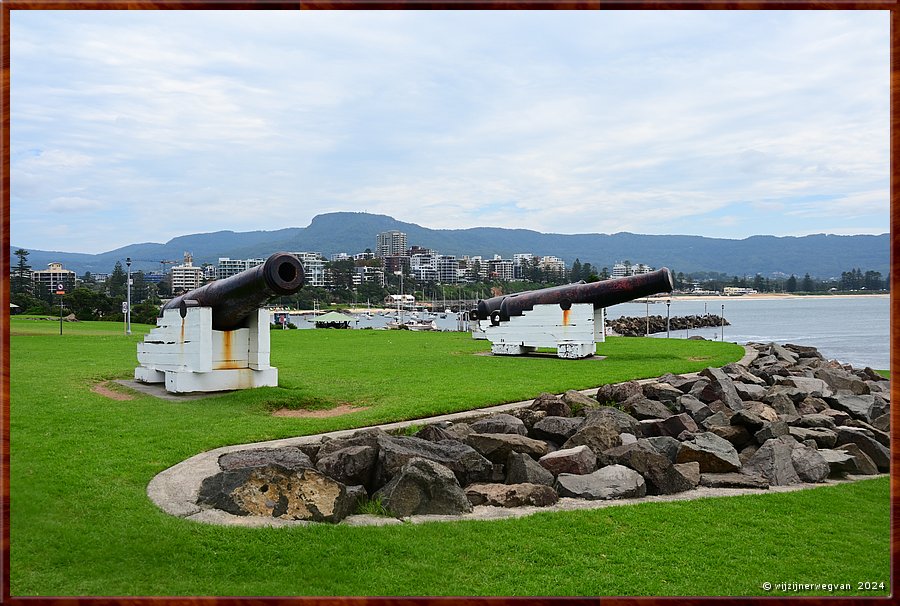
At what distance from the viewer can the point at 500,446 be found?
909 centimetres

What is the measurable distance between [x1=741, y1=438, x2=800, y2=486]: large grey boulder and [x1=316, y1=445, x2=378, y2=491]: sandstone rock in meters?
4.28

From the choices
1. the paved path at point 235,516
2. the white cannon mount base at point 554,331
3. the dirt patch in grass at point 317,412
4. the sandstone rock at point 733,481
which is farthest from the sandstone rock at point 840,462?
the white cannon mount base at point 554,331

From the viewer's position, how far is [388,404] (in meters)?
13.3

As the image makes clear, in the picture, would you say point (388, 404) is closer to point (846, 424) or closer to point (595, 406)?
point (595, 406)

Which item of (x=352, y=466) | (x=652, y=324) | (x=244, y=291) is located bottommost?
(x=652, y=324)

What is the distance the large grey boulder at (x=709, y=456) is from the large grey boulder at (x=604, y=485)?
120cm

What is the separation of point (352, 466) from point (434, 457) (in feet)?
2.88

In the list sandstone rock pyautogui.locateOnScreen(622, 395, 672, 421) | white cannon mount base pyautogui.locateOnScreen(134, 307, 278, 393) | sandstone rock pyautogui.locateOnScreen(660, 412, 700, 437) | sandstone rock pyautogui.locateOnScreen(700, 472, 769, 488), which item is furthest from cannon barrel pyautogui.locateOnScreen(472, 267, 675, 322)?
sandstone rock pyautogui.locateOnScreen(700, 472, 769, 488)

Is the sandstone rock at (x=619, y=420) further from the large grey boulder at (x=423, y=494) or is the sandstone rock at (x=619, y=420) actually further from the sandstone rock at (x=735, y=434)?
the large grey boulder at (x=423, y=494)

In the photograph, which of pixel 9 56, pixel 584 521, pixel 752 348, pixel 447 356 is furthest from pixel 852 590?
pixel 752 348

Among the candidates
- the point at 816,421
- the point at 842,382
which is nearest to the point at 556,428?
the point at 816,421

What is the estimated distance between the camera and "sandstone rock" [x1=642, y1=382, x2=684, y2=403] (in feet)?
45.2

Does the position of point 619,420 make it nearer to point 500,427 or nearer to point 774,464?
point 500,427

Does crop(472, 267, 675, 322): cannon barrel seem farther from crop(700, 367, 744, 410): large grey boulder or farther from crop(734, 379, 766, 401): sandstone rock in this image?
crop(700, 367, 744, 410): large grey boulder
